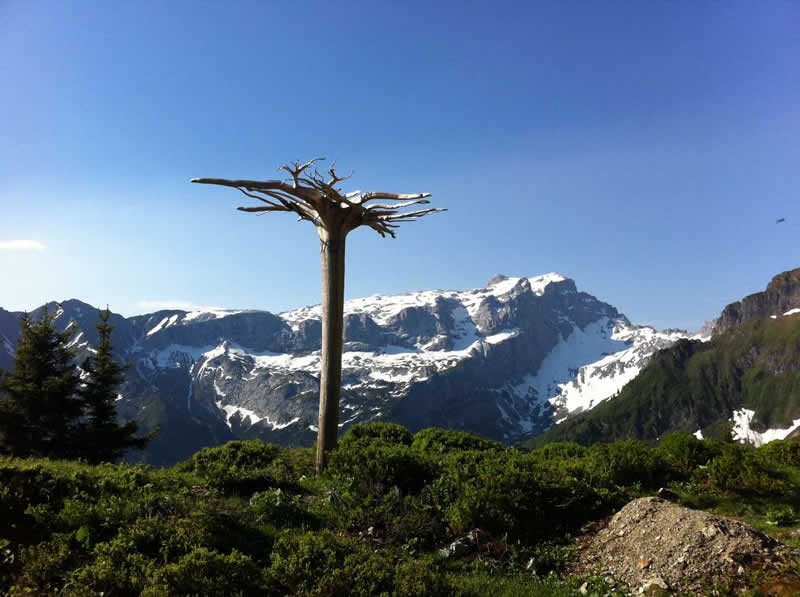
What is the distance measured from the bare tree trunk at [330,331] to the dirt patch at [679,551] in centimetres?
852

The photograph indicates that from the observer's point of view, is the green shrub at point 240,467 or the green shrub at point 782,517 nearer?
the green shrub at point 782,517

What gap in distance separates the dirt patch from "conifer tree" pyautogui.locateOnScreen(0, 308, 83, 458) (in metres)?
29.1

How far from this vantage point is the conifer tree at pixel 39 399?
28.3m

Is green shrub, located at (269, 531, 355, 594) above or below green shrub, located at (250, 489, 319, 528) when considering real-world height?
above

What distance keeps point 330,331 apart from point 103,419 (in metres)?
22.9

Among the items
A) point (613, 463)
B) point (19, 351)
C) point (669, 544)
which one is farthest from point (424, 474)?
point (19, 351)

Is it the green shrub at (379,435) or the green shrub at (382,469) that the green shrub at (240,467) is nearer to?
the green shrub at (382,469)

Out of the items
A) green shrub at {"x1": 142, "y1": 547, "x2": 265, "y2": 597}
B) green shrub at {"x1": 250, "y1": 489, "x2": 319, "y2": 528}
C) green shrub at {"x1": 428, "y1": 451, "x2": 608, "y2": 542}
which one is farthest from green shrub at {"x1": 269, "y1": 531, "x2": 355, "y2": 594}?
green shrub at {"x1": 428, "y1": 451, "x2": 608, "y2": 542}

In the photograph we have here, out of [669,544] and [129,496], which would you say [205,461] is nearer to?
[129,496]

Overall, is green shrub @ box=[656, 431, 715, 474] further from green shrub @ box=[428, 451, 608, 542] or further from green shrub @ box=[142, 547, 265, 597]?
green shrub @ box=[142, 547, 265, 597]

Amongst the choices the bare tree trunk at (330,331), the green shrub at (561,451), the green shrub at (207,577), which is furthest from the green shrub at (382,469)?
the green shrub at (561,451)

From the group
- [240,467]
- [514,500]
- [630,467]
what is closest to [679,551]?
[514,500]

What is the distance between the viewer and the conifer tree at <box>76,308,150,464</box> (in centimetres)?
3019

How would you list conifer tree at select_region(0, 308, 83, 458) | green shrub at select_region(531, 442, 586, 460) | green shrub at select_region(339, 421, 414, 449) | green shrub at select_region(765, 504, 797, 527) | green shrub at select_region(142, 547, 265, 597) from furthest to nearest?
conifer tree at select_region(0, 308, 83, 458) → green shrub at select_region(339, 421, 414, 449) → green shrub at select_region(531, 442, 586, 460) → green shrub at select_region(765, 504, 797, 527) → green shrub at select_region(142, 547, 265, 597)
